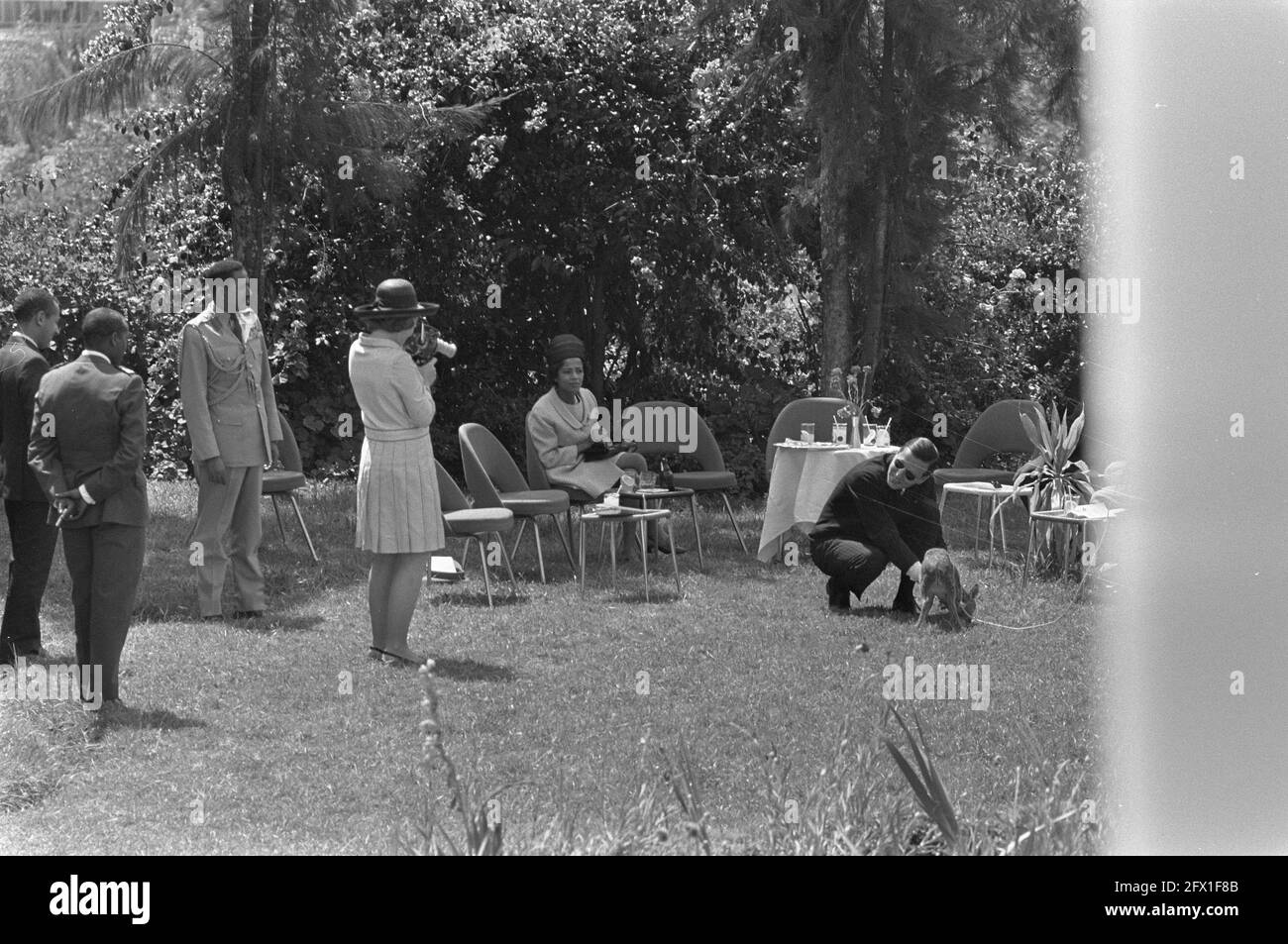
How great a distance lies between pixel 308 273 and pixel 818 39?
5.58 m

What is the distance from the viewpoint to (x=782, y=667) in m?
7.36

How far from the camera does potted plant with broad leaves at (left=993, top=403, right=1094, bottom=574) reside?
9828 millimetres

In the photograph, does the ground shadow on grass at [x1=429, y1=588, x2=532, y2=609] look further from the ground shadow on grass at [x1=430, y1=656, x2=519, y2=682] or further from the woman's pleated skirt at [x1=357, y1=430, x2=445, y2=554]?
the woman's pleated skirt at [x1=357, y1=430, x2=445, y2=554]

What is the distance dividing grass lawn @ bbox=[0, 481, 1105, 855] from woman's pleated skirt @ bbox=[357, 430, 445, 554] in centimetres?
59

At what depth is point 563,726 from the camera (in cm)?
621

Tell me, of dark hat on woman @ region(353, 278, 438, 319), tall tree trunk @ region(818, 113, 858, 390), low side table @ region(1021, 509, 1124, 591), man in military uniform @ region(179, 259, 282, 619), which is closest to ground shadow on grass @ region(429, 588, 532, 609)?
man in military uniform @ region(179, 259, 282, 619)

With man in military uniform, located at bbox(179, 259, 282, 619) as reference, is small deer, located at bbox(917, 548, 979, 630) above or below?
below

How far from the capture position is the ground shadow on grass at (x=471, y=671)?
23.3ft

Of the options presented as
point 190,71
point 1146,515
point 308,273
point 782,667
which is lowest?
point 782,667

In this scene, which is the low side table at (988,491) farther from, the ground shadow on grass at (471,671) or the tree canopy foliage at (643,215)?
the ground shadow on grass at (471,671)

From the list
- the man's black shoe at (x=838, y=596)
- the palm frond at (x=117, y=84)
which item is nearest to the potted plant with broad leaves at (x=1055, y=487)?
the man's black shoe at (x=838, y=596)

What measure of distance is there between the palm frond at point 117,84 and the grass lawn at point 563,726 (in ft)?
12.0
